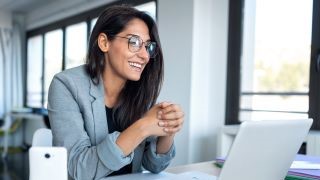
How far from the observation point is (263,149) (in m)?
0.83

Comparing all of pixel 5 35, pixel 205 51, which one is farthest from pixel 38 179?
pixel 5 35

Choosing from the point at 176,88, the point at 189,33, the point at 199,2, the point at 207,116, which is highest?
the point at 199,2

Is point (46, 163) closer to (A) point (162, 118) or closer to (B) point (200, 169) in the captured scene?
(A) point (162, 118)

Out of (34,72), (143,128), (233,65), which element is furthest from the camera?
(34,72)

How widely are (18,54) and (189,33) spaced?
15.6ft

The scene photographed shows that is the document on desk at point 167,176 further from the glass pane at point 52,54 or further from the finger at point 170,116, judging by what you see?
the glass pane at point 52,54

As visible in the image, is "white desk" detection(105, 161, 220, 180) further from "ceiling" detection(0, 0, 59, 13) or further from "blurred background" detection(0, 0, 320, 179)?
"ceiling" detection(0, 0, 59, 13)

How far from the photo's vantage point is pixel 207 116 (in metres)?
3.41

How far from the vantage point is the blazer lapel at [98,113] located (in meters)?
Result: 1.18

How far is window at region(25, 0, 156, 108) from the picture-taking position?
5.54 meters

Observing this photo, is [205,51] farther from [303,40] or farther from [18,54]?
[18,54]

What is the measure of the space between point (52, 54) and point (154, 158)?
18.7ft

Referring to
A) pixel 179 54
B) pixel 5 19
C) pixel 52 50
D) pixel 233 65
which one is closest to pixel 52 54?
pixel 52 50

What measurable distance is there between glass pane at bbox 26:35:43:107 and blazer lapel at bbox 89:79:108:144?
234 inches
